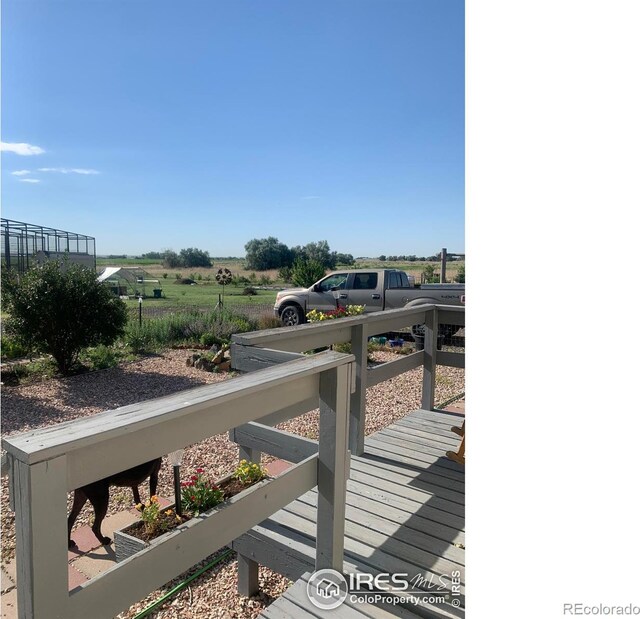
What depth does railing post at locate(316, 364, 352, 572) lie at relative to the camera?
151 cm

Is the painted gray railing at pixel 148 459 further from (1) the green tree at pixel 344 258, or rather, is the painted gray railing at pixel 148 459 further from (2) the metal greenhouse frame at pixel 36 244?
(1) the green tree at pixel 344 258

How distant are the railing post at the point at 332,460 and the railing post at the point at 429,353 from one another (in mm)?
2060

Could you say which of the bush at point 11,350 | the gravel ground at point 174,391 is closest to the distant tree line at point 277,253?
the bush at point 11,350

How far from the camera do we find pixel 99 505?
240cm

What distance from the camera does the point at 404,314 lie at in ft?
10.2

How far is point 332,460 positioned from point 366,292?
8336 millimetres

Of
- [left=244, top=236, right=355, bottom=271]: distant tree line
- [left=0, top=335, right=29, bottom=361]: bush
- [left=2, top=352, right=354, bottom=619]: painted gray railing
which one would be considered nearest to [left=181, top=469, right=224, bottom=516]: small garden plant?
[left=2, top=352, right=354, bottom=619]: painted gray railing

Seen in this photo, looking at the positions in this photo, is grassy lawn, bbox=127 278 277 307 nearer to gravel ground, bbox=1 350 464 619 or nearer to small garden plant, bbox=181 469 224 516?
gravel ground, bbox=1 350 464 619

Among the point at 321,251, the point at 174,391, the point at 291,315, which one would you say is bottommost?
the point at 174,391

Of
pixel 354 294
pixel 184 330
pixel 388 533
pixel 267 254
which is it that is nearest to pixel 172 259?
pixel 267 254

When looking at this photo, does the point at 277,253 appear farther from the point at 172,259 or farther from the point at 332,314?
the point at 332,314
